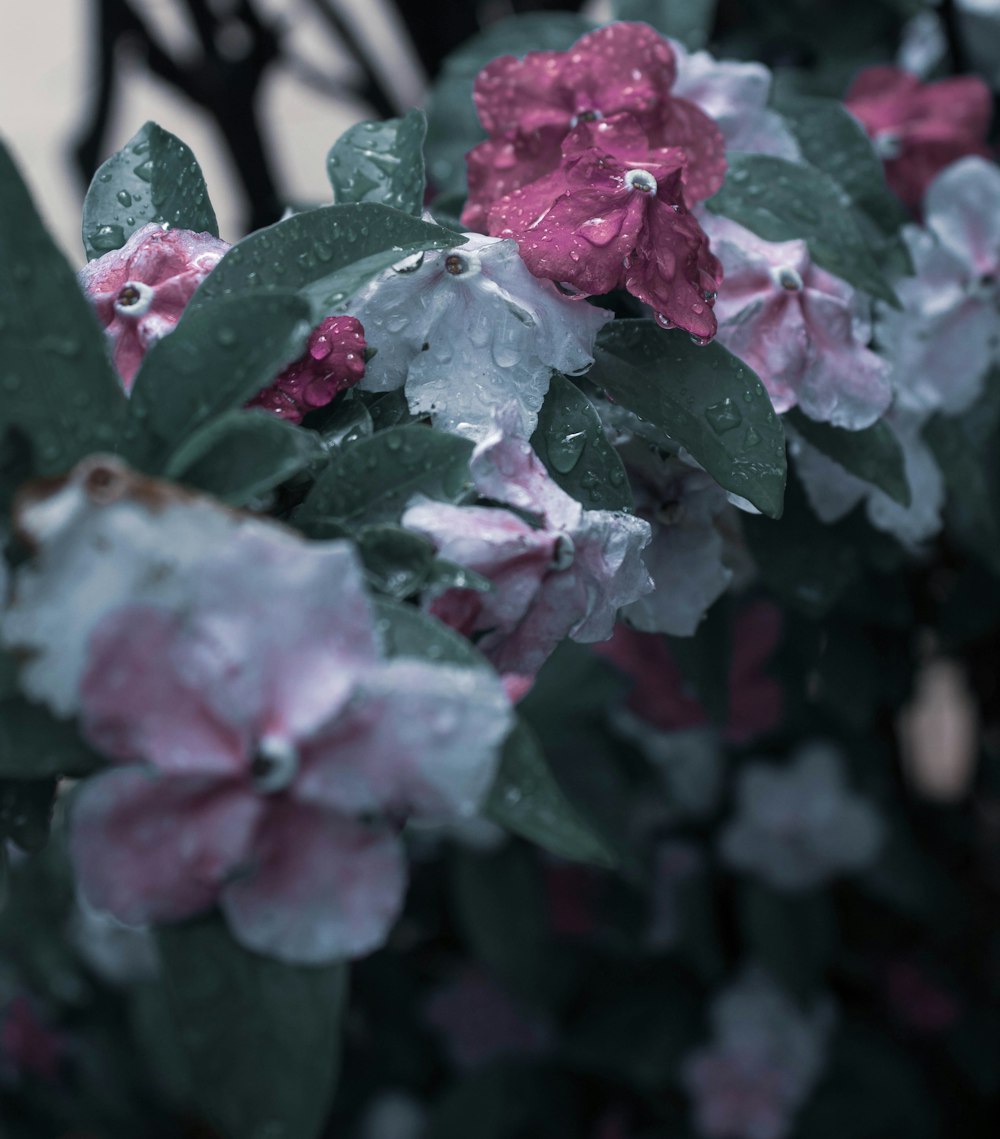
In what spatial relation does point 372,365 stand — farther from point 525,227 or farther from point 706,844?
point 706,844

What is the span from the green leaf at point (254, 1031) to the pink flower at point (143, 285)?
25 centimetres

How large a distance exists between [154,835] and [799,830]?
1.14 meters

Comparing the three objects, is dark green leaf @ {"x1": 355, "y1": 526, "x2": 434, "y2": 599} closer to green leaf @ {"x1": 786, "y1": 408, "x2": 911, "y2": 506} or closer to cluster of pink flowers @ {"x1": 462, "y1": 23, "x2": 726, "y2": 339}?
cluster of pink flowers @ {"x1": 462, "y1": 23, "x2": 726, "y2": 339}

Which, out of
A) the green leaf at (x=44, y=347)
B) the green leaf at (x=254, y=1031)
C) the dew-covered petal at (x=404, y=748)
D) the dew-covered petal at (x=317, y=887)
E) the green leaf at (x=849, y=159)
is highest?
the green leaf at (x=44, y=347)

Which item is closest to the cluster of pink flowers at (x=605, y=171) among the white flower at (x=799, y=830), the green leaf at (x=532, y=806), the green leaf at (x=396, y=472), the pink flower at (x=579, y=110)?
the pink flower at (x=579, y=110)

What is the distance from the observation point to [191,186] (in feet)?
1.90

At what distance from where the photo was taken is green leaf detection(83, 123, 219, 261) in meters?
0.58

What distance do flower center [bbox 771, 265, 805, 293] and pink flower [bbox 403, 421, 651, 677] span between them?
191 mm

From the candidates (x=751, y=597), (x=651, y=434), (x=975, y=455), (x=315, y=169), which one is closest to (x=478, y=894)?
(x=751, y=597)

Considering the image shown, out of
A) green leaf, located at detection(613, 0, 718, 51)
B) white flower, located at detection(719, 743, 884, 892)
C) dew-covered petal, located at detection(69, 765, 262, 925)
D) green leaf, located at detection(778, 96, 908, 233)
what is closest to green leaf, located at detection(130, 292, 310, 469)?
dew-covered petal, located at detection(69, 765, 262, 925)

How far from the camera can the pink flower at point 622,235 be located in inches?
20.7

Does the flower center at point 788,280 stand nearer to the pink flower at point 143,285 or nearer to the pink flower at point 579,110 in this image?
the pink flower at point 579,110

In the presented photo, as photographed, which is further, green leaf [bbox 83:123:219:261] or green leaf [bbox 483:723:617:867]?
green leaf [bbox 83:123:219:261]

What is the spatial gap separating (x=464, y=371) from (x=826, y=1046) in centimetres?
122
